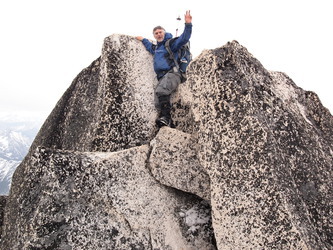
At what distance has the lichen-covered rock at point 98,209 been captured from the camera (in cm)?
630

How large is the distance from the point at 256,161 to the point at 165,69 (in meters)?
4.88

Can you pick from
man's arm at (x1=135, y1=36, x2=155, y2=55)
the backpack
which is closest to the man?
the backpack

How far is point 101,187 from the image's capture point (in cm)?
682

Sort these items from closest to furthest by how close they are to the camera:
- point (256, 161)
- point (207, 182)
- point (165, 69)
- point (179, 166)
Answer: point (256, 161) → point (207, 182) → point (179, 166) → point (165, 69)

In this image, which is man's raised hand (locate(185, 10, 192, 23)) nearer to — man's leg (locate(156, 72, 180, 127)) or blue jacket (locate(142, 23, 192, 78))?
blue jacket (locate(142, 23, 192, 78))

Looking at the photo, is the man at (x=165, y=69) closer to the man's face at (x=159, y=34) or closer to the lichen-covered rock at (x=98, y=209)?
the man's face at (x=159, y=34)

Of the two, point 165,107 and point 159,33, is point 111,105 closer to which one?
point 165,107

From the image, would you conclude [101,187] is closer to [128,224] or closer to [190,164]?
[128,224]

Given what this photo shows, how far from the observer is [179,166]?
25.0ft

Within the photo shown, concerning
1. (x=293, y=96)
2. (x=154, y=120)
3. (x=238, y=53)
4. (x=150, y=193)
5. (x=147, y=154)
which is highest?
(x=238, y=53)

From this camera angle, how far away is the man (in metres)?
9.32

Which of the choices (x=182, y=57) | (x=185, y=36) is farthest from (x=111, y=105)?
(x=185, y=36)

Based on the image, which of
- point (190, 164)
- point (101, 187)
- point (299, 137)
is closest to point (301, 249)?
point (299, 137)

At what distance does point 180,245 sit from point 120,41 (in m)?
6.77
